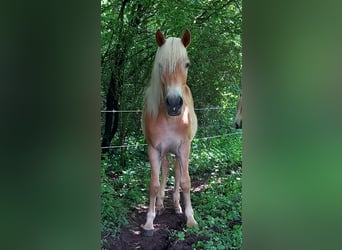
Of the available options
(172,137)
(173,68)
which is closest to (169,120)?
(172,137)

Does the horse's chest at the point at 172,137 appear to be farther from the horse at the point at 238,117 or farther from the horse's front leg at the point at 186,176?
the horse at the point at 238,117

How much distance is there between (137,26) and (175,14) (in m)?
0.15

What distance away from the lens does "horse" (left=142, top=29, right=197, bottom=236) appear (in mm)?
1154

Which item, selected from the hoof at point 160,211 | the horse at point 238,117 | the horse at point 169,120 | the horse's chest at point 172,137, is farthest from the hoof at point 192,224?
the horse at point 238,117

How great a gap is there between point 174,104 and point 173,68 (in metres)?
0.13

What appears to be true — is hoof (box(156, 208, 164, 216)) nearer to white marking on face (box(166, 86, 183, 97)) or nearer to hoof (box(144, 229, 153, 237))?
hoof (box(144, 229, 153, 237))

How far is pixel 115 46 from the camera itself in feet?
4.01

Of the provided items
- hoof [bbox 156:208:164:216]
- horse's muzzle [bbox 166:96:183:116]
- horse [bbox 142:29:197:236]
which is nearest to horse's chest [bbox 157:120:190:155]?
horse [bbox 142:29:197:236]

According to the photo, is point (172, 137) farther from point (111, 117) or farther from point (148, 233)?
point (148, 233)

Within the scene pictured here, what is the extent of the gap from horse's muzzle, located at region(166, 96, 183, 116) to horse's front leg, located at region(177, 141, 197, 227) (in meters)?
0.17
